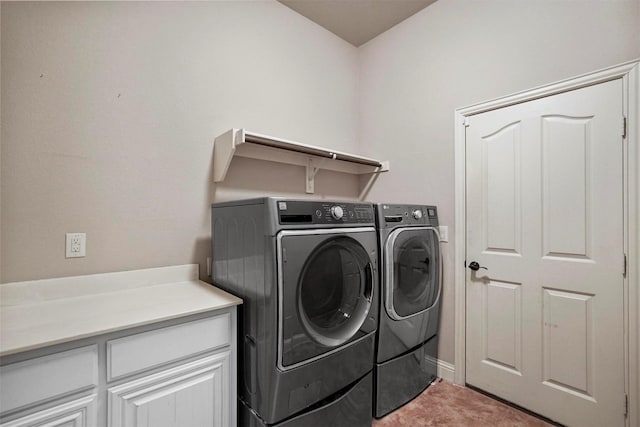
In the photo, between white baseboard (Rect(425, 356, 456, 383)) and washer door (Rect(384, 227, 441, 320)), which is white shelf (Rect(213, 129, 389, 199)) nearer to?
washer door (Rect(384, 227, 441, 320))

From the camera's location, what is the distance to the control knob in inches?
56.0

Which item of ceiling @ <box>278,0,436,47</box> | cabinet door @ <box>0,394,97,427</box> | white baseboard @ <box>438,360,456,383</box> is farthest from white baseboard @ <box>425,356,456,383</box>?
ceiling @ <box>278,0,436,47</box>

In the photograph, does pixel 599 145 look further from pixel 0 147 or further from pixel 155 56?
pixel 0 147

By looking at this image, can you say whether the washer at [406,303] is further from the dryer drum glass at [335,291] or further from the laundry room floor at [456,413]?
the dryer drum glass at [335,291]

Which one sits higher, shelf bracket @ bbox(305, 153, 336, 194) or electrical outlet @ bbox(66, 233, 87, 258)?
shelf bracket @ bbox(305, 153, 336, 194)

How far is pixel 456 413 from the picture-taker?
5.83 ft

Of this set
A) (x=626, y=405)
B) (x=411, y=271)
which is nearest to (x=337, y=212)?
(x=411, y=271)

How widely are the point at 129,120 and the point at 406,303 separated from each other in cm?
195

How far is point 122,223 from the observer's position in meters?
1.55

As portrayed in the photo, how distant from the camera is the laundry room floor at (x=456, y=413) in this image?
1.70m

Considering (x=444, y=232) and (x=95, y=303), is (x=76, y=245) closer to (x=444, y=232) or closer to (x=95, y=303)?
(x=95, y=303)

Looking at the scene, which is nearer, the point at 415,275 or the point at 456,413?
the point at 456,413

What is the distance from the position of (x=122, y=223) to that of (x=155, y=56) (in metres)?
0.98

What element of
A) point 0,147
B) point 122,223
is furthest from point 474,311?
point 0,147
